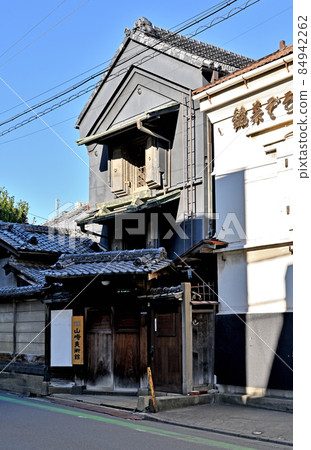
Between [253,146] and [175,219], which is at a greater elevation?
[253,146]

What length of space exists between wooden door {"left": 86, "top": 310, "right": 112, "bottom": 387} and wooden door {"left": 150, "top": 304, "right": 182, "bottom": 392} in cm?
182

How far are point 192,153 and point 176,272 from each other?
4863mm

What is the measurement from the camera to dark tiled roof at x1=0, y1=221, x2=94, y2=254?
75.3 ft

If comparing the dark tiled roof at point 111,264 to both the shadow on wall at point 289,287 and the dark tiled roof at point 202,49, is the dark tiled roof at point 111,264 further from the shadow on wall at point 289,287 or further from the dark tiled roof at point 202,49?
the dark tiled roof at point 202,49

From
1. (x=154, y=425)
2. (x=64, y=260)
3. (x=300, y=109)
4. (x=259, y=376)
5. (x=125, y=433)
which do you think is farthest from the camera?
(x=64, y=260)

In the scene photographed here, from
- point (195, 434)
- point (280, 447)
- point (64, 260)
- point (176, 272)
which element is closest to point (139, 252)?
point (176, 272)

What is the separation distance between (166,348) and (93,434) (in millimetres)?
5198

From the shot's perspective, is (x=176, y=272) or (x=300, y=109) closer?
(x=300, y=109)

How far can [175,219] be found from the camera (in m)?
20.3

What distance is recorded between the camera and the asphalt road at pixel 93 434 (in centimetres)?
971

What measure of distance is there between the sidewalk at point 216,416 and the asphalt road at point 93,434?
325 millimetres

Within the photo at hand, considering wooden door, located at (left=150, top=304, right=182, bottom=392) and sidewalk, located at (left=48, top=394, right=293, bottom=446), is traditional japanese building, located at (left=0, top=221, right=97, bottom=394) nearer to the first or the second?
sidewalk, located at (left=48, top=394, right=293, bottom=446)

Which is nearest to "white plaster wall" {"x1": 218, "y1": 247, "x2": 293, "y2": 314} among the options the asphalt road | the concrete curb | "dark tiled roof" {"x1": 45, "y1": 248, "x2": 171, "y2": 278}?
"dark tiled roof" {"x1": 45, "y1": 248, "x2": 171, "y2": 278}

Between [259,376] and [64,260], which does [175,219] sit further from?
[259,376]
